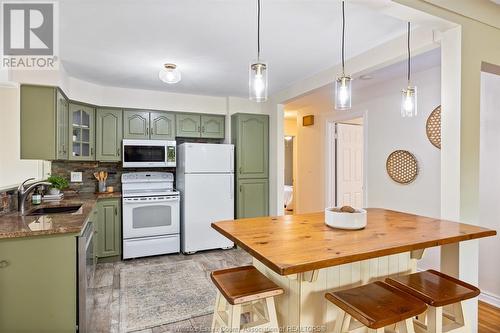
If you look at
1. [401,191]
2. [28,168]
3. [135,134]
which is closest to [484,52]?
[401,191]

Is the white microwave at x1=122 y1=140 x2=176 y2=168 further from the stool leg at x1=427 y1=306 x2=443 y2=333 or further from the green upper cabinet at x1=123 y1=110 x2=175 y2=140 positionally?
the stool leg at x1=427 y1=306 x2=443 y2=333

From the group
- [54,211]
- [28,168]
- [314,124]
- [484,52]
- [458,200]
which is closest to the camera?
[458,200]

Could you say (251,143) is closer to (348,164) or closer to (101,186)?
(348,164)

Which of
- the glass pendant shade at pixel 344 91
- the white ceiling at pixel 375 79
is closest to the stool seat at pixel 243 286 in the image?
the glass pendant shade at pixel 344 91

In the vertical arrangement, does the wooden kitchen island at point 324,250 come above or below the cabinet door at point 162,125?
below

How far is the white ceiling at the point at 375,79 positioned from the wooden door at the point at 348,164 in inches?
21.0

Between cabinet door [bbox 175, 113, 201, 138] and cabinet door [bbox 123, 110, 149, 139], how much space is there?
17.9 inches

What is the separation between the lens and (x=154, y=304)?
8.65 feet

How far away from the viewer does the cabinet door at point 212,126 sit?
14.7 feet

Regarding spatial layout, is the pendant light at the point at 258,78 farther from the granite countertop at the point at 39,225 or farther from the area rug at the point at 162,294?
the area rug at the point at 162,294

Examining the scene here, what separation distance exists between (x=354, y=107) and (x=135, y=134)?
3150 mm

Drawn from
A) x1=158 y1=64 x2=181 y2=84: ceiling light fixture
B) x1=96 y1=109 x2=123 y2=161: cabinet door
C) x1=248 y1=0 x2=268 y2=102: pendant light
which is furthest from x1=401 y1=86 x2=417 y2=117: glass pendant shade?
x1=96 y1=109 x2=123 y2=161: cabinet door

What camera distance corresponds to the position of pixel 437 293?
1518mm

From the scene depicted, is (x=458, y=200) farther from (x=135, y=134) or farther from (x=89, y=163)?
(x=89, y=163)
